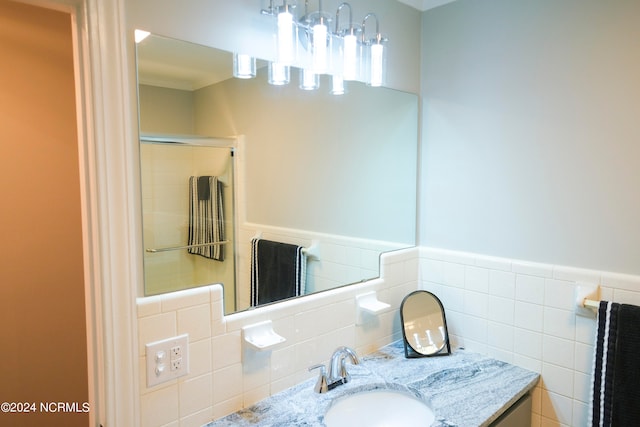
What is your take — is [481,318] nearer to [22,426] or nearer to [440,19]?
[440,19]

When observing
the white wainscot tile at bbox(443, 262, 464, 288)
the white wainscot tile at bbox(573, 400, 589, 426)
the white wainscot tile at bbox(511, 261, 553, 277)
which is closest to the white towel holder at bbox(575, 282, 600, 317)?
the white wainscot tile at bbox(511, 261, 553, 277)

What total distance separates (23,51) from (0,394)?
1645mm

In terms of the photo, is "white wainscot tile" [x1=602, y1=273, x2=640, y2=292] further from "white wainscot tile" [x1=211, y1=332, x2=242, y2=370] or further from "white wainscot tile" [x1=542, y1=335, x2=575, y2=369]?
"white wainscot tile" [x1=211, y1=332, x2=242, y2=370]

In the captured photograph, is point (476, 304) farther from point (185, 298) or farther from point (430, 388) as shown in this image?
point (185, 298)

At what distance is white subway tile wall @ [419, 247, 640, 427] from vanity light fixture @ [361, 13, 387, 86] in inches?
32.0

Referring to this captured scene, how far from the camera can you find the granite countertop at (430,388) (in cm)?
121

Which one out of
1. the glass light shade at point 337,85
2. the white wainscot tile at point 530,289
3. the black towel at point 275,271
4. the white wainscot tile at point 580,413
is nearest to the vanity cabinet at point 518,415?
the white wainscot tile at point 580,413

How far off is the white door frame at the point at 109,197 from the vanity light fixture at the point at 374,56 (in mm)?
889

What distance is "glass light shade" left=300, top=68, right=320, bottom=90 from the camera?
1421mm

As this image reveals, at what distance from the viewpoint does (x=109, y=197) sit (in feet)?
3.22

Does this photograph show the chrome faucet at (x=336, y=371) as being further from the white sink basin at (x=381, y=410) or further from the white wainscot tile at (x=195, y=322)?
the white wainscot tile at (x=195, y=322)

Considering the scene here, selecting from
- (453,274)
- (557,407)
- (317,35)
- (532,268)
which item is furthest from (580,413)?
(317,35)

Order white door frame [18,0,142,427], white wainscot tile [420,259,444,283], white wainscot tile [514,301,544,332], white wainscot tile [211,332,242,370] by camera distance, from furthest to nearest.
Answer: white wainscot tile [420,259,444,283] → white wainscot tile [514,301,544,332] → white wainscot tile [211,332,242,370] → white door frame [18,0,142,427]

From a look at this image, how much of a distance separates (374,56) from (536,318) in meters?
1.18
